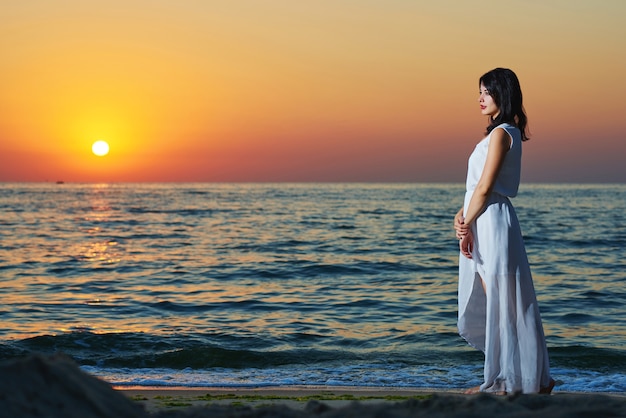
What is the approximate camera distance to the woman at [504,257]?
5004 millimetres

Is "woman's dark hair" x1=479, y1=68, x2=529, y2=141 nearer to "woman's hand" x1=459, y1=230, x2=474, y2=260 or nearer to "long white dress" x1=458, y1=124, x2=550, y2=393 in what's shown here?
"long white dress" x1=458, y1=124, x2=550, y2=393

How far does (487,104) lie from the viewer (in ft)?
16.9

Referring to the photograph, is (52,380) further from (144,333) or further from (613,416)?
(144,333)

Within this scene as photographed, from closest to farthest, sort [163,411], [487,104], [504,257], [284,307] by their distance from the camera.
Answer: [163,411]
[504,257]
[487,104]
[284,307]

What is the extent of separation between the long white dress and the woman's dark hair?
10 centimetres

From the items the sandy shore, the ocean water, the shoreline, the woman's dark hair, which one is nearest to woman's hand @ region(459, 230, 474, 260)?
the woman's dark hair

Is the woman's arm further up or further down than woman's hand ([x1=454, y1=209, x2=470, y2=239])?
further up

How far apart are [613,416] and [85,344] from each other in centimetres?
748

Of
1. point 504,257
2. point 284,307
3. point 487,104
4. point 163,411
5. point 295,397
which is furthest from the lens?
point 284,307

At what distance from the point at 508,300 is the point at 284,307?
7.78m

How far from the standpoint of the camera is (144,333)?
10055mm

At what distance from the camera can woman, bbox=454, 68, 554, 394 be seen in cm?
500

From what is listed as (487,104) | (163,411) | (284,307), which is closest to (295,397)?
(163,411)

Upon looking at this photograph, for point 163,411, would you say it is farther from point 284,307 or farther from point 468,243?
point 284,307
